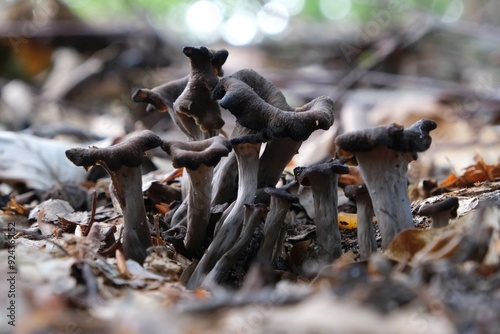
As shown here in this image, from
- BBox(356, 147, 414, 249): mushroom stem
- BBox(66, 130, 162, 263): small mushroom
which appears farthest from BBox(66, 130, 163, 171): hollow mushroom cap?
BBox(356, 147, 414, 249): mushroom stem

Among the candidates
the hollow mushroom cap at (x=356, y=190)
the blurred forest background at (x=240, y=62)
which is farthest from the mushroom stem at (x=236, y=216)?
the blurred forest background at (x=240, y=62)

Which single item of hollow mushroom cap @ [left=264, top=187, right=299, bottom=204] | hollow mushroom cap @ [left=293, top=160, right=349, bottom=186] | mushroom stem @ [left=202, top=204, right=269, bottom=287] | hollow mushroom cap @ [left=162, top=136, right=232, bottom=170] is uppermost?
hollow mushroom cap @ [left=162, top=136, right=232, bottom=170]

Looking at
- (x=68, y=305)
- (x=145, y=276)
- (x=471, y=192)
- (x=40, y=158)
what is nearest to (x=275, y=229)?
(x=145, y=276)

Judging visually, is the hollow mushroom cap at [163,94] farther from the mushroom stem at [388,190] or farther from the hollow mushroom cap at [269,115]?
the mushroom stem at [388,190]

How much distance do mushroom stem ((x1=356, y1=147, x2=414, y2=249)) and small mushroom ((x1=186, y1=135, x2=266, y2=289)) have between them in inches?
21.8

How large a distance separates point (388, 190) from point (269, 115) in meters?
0.63

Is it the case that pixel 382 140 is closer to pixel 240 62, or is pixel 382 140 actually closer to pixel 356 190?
pixel 356 190

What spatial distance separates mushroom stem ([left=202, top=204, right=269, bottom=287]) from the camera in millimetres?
2615

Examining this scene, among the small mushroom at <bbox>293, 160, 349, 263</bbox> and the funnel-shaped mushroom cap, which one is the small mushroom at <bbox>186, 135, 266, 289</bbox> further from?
the funnel-shaped mushroom cap

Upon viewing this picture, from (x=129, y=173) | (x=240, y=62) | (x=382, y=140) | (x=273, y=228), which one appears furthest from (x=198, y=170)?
(x=240, y=62)

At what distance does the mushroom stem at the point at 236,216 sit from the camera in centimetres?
270

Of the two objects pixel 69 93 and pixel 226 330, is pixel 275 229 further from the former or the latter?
pixel 69 93

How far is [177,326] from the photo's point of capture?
153 centimetres

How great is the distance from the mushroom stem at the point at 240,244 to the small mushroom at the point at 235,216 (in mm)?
53
